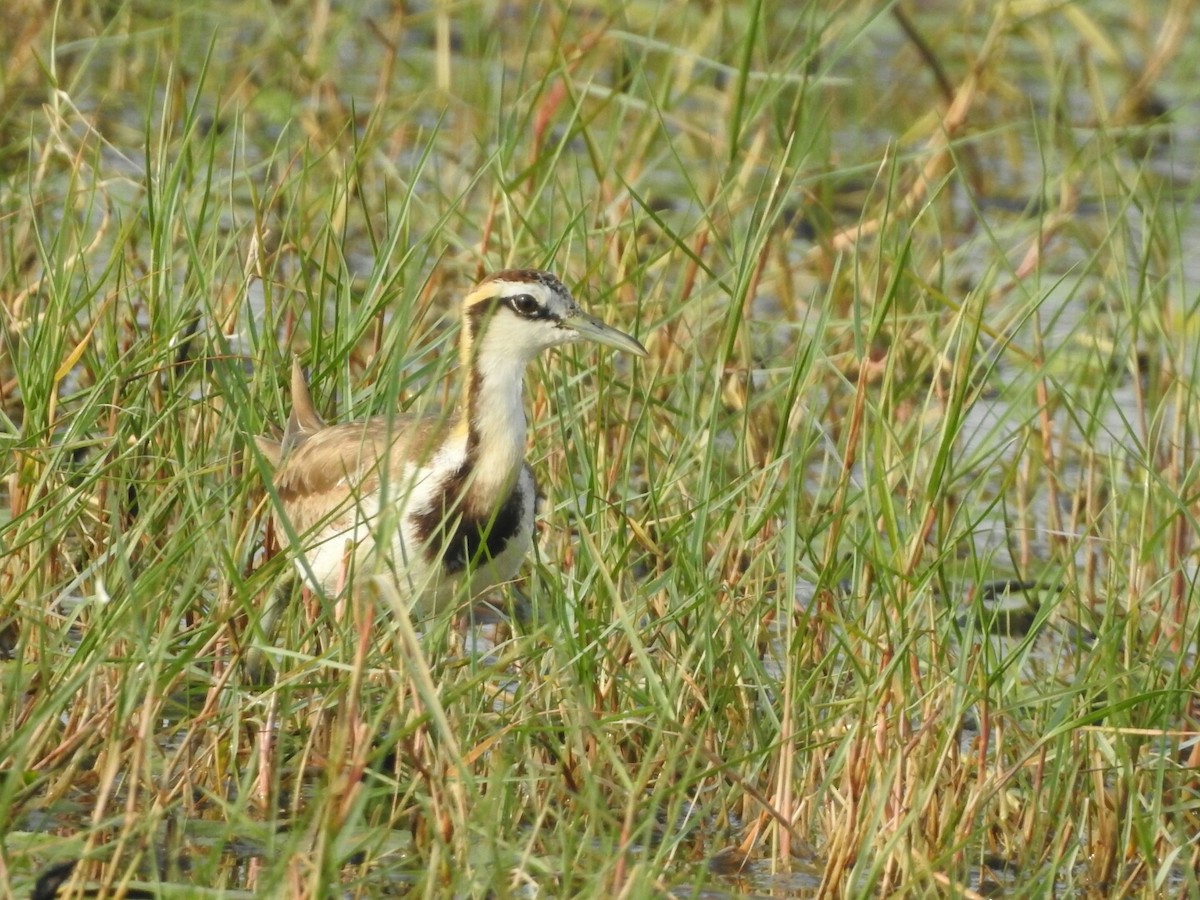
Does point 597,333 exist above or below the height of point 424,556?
above

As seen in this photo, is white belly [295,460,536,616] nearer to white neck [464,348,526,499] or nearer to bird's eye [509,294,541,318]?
white neck [464,348,526,499]

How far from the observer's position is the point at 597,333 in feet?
17.2

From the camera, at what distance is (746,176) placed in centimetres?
717

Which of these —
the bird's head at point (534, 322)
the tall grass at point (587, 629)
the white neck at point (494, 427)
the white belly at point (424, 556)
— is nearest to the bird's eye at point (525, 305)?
the bird's head at point (534, 322)

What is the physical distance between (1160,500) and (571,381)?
167cm

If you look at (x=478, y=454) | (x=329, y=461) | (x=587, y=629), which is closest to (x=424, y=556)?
(x=478, y=454)

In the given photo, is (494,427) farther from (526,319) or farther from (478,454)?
(526,319)

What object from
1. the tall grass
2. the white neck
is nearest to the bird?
the white neck

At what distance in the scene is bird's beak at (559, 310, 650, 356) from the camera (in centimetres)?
521

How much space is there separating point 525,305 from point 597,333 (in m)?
0.19

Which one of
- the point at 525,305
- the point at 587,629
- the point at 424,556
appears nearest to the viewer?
the point at 587,629

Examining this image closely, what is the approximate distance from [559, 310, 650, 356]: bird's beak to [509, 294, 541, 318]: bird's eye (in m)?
0.08

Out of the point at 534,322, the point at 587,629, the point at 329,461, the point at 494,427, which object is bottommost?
the point at 587,629

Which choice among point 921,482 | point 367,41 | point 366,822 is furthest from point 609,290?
point 367,41
